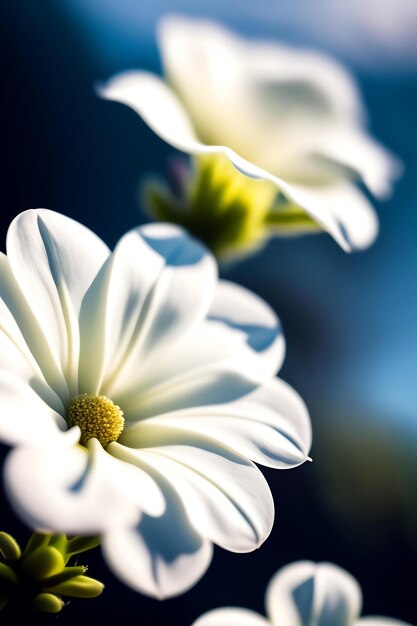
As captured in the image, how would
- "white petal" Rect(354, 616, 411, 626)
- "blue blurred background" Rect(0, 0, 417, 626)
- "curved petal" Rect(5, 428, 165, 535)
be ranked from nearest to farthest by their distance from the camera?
1. "curved petal" Rect(5, 428, 165, 535)
2. "white petal" Rect(354, 616, 411, 626)
3. "blue blurred background" Rect(0, 0, 417, 626)

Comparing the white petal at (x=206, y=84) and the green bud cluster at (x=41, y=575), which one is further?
the white petal at (x=206, y=84)

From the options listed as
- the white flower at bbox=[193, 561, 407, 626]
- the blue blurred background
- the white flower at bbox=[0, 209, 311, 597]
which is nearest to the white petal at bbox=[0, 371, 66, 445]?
the white flower at bbox=[0, 209, 311, 597]

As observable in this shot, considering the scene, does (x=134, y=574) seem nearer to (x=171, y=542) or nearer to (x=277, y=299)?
(x=171, y=542)

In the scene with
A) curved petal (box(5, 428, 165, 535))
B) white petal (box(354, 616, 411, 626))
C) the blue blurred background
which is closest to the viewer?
curved petal (box(5, 428, 165, 535))

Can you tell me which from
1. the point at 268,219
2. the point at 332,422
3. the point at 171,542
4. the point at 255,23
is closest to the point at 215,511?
the point at 171,542

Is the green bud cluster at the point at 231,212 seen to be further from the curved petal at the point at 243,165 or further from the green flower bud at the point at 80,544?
the green flower bud at the point at 80,544

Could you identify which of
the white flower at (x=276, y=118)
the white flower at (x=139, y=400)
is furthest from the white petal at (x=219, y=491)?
the white flower at (x=276, y=118)

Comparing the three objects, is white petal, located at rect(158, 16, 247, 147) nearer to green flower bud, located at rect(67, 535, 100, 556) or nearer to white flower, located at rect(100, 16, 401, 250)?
white flower, located at rect(100, 16, 401, 250)

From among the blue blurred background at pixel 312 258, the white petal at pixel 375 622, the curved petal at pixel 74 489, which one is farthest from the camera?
the blue blurred background at pixel 312 258
